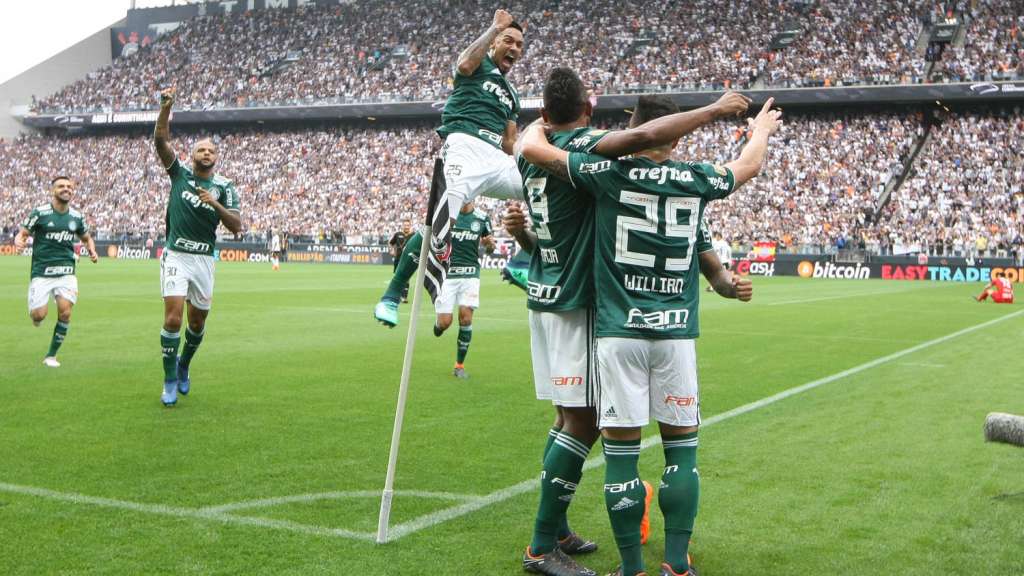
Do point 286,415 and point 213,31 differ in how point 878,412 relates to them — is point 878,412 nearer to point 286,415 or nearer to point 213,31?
point 286,415

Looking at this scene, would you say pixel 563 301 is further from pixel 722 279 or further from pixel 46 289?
pixel 46 289

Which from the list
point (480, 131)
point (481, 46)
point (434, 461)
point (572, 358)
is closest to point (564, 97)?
point (572, 358)

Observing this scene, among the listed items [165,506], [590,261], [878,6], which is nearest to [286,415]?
[165,506]

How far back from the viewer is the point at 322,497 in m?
5.81

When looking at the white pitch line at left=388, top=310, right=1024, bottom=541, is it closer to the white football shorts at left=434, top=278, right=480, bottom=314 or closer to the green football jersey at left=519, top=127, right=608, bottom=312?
the green football jersey at left=519, top=127, right=608, bottom=312

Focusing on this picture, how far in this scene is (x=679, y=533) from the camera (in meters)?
4.41

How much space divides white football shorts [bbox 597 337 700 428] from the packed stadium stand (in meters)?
38.0

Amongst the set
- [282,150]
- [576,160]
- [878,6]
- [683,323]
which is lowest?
[683,323]

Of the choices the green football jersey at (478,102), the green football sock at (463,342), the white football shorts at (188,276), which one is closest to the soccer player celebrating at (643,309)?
the green football jersey at (478,102)

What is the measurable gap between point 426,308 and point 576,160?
675 inches

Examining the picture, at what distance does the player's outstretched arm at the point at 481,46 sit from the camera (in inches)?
253

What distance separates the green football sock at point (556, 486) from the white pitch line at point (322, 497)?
1222 millimetres

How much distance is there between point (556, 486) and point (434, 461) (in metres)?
2.33

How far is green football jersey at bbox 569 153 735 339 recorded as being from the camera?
14.0 ft
